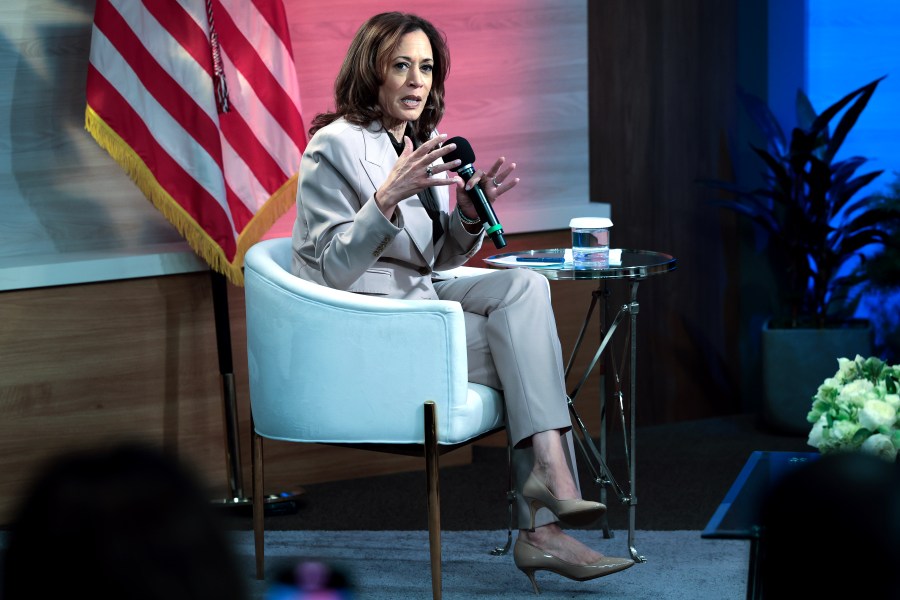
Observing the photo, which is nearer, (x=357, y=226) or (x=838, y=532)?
(x=838, y=532)

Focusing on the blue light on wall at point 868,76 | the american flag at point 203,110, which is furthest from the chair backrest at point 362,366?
the blue light on wall at point 868,76

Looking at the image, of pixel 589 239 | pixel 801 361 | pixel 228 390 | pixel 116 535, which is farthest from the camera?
pixel 801 361

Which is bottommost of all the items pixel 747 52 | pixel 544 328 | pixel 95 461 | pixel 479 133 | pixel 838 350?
pixel 838 350

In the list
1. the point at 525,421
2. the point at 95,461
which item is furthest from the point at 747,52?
the point at 95,461

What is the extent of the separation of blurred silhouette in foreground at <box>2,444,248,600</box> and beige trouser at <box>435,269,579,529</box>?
6.84ft

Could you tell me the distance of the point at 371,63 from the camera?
2.88 m

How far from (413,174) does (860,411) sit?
3.47 ft

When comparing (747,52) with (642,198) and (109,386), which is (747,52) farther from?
(109,386)

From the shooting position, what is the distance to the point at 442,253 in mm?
3004

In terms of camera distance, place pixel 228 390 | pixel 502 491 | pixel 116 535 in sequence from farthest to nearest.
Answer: pixel 502 491
pixel 228 390
pixel 116 535

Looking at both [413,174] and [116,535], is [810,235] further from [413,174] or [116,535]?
[116,535]

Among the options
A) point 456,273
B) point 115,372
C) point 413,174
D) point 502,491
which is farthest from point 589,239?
point 115,372

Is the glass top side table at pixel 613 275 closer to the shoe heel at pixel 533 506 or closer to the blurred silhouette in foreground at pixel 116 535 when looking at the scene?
the shoe heel at pixel 533 506

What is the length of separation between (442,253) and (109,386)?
1120 millimetres
